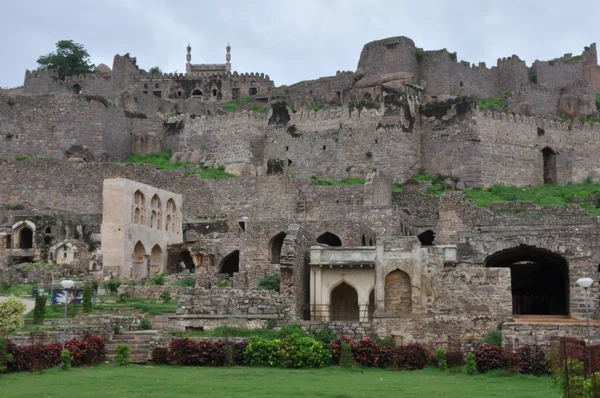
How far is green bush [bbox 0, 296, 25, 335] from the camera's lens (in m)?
22.5

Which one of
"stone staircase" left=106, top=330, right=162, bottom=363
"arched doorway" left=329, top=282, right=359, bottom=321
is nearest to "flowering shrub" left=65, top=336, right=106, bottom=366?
"stone staircase" left=106, top=330, right=162, bottom=363

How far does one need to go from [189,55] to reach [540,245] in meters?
64.1

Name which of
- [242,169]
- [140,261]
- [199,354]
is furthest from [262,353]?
[242,169]

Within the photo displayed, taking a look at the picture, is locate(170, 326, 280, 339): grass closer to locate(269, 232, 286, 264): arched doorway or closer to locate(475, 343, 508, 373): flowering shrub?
locate(475, 343, 508, 373): flowering shrub

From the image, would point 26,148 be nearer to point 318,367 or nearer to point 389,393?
point 318,367

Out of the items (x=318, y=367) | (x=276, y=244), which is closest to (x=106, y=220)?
(x=276, y=244)

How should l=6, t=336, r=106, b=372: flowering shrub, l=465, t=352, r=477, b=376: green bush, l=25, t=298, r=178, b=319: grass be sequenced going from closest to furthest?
l=6, t=336, r=106, b=372: flowering shrub < l=465, t=352, r=477, b=376: green bush < l=25, t=298, r=178, b=319: grass

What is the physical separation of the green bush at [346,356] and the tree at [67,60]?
56.9 meters

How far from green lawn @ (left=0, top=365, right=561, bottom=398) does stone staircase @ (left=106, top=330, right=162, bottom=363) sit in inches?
37.4

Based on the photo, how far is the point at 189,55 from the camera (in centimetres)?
8725

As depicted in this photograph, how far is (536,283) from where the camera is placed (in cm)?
3709

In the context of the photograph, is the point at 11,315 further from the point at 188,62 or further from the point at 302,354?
the point at 188,62

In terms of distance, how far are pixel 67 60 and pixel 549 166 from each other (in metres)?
42.6

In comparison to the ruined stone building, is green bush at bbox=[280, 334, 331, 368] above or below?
below
